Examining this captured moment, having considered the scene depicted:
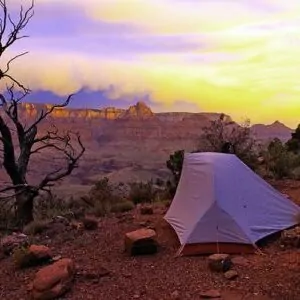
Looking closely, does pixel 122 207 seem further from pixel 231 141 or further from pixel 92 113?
pixel 92 113

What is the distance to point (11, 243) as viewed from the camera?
11.6 meters

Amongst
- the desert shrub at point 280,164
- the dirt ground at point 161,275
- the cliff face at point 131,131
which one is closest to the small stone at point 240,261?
the dirt ground at point 161,275

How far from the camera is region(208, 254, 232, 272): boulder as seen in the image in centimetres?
877

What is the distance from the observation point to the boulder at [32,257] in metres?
9.97

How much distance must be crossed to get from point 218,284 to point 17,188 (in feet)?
29.6

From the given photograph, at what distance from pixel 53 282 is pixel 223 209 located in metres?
3.30

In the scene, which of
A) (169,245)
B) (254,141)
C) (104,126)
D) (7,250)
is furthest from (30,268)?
(104,126)

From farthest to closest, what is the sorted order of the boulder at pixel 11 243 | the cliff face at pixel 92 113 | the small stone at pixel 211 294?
the cliff face at pixel 92 113 < the boulder at pixel 11 243 < the small stone at pixel 211 294

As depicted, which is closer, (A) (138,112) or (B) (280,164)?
(B) (280,164)

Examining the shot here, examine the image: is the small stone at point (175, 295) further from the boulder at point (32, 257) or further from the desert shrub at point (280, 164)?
the desert shrub at point (280, 164)

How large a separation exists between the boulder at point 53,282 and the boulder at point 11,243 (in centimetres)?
257

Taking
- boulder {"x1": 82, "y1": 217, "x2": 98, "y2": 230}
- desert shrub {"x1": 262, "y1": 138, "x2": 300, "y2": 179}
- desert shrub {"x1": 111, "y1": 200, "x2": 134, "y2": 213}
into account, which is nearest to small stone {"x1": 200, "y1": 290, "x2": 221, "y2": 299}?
boulder {"x1": 82, "y1": 217, "x2": 98, "y2": 230}

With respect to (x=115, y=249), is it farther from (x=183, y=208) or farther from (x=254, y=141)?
(x=254, y=141)

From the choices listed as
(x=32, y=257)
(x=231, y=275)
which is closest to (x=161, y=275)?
(x=231, y=275)
